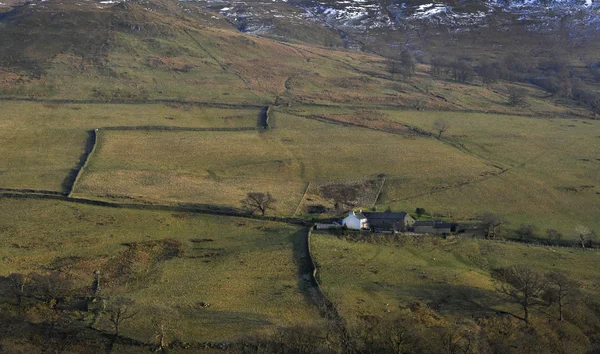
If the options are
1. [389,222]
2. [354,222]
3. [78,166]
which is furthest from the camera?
[78,166]

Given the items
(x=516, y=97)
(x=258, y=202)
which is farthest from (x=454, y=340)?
(x=516, y=97)

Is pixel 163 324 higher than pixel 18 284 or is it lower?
lower

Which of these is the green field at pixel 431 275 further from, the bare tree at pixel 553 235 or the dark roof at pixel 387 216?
the bare tree at pixel 553 235

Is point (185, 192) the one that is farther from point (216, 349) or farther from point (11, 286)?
point (216, 349)

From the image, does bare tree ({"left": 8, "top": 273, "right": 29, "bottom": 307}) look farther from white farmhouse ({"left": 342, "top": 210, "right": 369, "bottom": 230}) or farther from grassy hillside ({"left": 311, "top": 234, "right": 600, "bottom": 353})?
white farmhouse ({"left": 342, "top": 210, "right": 369, "bottom": 230})

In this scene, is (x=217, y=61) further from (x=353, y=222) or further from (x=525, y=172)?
(x=353, y=222)

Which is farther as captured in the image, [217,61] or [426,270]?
[217,61]

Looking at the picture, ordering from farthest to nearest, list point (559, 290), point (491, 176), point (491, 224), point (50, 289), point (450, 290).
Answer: point (491, 176)
point (491, 224)
point (450, 290)
point (559, 290)
point (50, 289)
